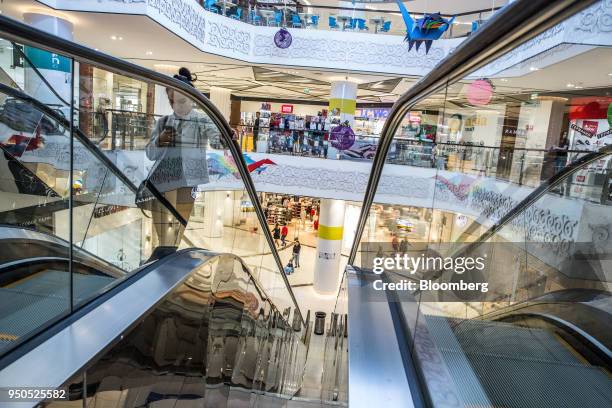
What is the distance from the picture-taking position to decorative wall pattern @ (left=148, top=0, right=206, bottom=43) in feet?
30.1

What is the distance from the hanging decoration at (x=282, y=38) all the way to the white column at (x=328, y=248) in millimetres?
5373

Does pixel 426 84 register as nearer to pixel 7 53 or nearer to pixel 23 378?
pixel 23 378

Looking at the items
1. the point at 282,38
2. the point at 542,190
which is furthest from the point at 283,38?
the point at 542,190

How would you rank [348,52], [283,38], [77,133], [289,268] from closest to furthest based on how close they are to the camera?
[77,133]
[283,38]
[348,52]
[289,268]

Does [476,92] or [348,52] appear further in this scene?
[348,52]

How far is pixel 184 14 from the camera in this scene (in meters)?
10.2

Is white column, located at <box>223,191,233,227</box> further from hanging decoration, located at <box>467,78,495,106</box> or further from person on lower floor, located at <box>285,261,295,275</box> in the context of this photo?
person on lower floor, located at <box>285,261,295,275</box>

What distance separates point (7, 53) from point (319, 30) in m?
11.6

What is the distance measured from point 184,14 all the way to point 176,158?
27.4ft

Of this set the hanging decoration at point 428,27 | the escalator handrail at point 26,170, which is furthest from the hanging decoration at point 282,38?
the escalator handrail at point 26,170

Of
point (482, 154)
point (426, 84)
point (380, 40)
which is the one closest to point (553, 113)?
point (482, 154)

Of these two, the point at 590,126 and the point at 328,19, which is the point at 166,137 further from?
the point at 328,19

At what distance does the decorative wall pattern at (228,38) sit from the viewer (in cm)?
1175

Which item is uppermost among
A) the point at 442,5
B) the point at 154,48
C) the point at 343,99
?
the point at 442,5
